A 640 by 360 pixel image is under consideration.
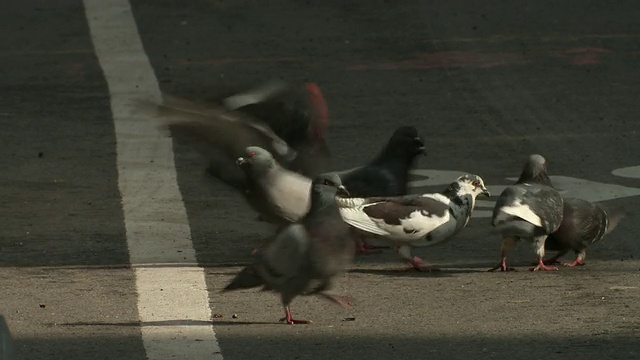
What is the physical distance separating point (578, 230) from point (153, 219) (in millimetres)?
2870

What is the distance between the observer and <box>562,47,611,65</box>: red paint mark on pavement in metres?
16.5

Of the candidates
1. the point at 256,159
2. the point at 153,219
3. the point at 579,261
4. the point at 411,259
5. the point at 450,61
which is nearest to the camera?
the point at 256,159

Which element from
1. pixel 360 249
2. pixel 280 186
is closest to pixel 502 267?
pixel 360 249

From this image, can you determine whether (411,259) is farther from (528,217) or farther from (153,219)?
(153,219)

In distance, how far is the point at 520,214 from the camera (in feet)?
30.2

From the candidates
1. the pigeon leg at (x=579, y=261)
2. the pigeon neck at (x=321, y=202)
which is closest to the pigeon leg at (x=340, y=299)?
the pigeon neck at (x=321, y=202)

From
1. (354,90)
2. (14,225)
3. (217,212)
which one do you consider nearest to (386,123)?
(354,90)

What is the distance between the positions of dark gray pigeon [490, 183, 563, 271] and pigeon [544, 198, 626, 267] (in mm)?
101

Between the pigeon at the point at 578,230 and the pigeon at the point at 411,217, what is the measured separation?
548mm

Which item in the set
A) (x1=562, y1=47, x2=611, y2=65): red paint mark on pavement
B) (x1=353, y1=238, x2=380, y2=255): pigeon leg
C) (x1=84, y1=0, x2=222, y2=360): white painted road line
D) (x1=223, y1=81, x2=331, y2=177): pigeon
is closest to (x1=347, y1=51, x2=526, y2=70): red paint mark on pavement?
(x1=562, y1=47, x2=611, y2=65): red paint mark on pavement

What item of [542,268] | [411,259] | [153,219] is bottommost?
[153,219]

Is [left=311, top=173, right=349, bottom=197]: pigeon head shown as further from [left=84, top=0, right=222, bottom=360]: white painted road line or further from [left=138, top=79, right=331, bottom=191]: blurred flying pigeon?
[left=138, top=79, right=331, bottom=191]: blurred flying pigeon

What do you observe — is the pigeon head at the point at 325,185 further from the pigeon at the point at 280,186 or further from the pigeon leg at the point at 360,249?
the pigeon leg at the point at 360,249

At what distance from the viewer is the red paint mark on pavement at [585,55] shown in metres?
16.5
